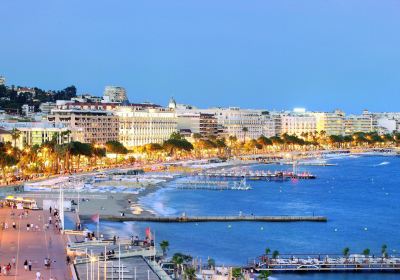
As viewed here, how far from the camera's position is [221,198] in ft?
256

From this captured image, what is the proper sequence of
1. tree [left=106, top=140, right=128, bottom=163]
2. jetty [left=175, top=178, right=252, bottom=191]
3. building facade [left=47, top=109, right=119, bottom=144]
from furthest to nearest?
building facade [left=47, top=109, right=119, bottom=144] < tree [left=106, top=140, right=128, bottom=163] < jetty [left=175, top=178, right=252, bottom=191]

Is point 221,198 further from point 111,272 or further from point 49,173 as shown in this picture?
point 111,272

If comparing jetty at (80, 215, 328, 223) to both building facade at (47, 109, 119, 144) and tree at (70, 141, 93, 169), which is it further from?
building facade at (47, 109, 119, 144)

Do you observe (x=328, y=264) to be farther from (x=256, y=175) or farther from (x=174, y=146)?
(x=174, y=146)

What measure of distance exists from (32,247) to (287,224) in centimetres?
2341

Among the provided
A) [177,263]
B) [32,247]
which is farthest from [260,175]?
[177,263]

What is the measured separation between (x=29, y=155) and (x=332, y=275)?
58095 mm

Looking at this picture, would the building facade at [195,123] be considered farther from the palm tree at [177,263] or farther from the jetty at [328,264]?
the palm tree at [177,263]

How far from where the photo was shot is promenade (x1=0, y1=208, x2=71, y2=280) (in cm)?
3366

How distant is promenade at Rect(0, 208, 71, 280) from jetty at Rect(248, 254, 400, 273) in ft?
33.6

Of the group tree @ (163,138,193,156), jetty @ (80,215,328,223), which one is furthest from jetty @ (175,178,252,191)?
tree @ (163,138,193,156)

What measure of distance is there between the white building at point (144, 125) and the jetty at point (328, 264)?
332ft

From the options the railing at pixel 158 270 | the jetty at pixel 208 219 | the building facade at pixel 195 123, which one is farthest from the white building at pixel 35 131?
the railing at pixel 158 270

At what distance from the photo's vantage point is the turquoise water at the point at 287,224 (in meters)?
48.2
